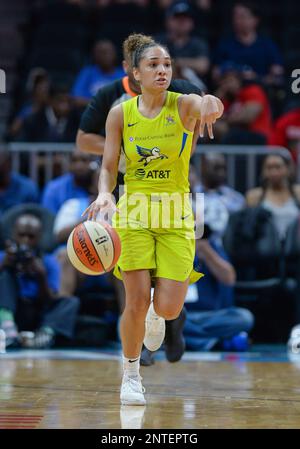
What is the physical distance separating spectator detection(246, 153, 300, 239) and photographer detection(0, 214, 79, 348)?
8.00 ft

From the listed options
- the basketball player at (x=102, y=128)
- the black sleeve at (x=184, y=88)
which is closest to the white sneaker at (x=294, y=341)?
the basketball player at (x=102, y=128)

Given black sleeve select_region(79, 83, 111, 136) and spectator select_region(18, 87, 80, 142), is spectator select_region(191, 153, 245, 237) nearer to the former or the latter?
spectator select_region(18, 87, 80, 142)

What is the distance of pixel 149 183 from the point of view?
6328 mm

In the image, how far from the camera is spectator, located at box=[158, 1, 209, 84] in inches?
511

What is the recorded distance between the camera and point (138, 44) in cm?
656

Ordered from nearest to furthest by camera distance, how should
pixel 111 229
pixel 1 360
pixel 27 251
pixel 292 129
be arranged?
pixel 111 229, pixel 1 360, pixel 27 251, pixel 292 129

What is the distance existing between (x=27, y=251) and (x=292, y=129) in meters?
4.05

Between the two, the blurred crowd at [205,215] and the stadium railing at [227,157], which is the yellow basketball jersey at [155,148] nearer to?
the blurred crowd at [205,215]

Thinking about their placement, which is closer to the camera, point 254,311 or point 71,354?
point 71,354

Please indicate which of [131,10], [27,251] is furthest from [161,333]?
[131,10]

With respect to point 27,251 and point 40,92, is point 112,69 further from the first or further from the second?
point 27,251

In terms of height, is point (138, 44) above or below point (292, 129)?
above

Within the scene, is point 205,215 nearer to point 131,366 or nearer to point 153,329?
point 153,329

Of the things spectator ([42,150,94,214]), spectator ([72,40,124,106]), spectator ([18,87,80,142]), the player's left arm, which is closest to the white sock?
the player's left arm
